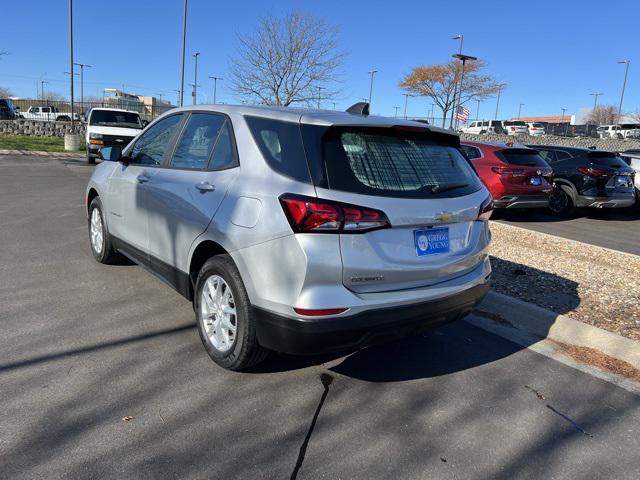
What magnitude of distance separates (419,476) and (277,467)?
2.24ft

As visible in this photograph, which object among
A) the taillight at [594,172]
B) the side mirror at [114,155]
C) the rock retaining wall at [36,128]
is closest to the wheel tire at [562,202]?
the taillight at [594,172]

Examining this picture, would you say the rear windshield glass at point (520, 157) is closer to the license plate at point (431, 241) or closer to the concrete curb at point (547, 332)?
the concrete curb at point (547, 332)

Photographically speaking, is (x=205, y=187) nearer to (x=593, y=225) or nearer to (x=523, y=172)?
(x=523, y=172)

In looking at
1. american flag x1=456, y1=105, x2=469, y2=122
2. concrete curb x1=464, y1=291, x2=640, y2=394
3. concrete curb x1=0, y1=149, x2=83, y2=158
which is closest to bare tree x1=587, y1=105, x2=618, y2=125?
american flag x1=456, y1=105, x2=469, y2=122

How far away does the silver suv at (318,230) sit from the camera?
2814 millimetres

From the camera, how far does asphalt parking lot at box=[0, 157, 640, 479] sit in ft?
8.44

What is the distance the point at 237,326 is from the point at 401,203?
4.04ft

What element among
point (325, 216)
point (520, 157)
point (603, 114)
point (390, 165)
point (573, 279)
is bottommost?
point (573, 279)

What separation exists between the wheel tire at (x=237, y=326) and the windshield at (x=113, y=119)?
655 inches

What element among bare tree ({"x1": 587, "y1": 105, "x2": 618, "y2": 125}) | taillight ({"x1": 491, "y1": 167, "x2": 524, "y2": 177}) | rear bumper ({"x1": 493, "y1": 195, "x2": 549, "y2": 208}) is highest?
bare tree ({"x1": 587, "y1": 105, "x2": 618, "y2": 125})

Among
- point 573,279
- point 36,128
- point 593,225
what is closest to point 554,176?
point 593,225

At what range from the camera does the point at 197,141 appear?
3861 mm

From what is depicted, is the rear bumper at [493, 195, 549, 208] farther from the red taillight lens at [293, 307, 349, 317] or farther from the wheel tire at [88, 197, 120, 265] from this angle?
the red taillight lens at [293, 307, 349, 317]

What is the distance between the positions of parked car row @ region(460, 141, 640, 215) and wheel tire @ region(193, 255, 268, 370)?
7462 millimetres
